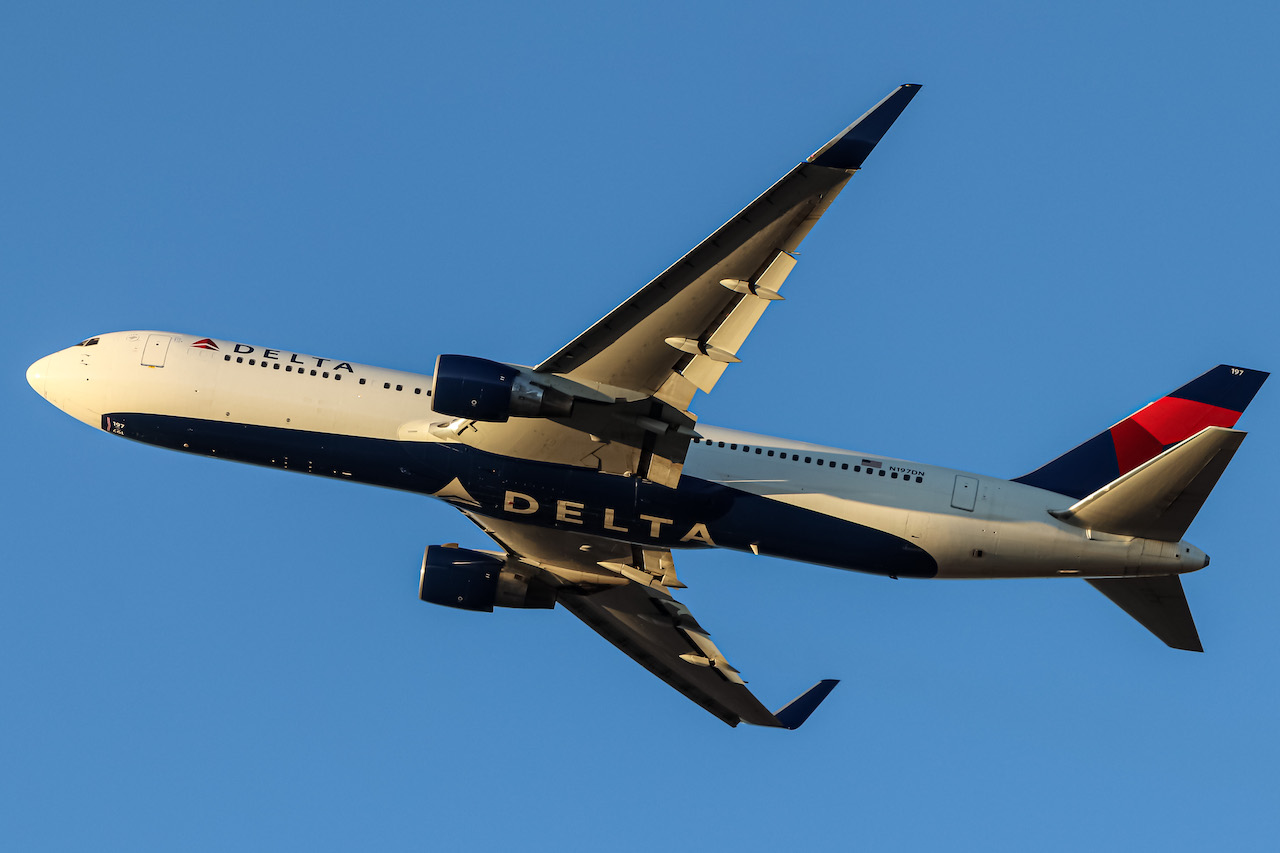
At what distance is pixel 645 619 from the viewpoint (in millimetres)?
40375

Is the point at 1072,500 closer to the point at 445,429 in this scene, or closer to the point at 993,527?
the point at 993,527

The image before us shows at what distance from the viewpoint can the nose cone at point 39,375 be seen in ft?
120

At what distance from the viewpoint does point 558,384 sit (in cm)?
3150

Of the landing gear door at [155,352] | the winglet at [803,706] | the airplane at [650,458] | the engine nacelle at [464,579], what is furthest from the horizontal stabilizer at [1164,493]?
the landing gear door at [155,352]

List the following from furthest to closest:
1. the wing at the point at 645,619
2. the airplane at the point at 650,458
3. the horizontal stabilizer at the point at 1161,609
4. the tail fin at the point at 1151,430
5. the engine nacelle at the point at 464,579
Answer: the wing at the point at 645,619, the engine nacelle at the point at 464,579, the tail fin at the point at 1151,430, the horizontal stabilizer at the point at 1161,609, the airplane at the point at 650,458

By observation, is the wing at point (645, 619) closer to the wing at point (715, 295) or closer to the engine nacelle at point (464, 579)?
the engine nacelle at point (464, 579)

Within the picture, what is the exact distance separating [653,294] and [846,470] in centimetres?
785

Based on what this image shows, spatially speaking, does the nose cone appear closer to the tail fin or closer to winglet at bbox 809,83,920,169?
winglet at bbox 809,83,920,169

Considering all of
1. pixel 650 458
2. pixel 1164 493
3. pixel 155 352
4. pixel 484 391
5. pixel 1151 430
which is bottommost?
pixel 650 458

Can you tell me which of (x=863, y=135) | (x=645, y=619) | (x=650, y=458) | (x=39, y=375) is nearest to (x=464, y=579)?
(x=645, y=619)

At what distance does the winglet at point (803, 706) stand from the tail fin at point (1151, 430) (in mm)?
9104

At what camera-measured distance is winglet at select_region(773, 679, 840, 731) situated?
131 feet

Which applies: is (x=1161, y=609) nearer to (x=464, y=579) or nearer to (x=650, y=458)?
(x=650, y=458)

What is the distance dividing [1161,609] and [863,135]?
53.8 ft
